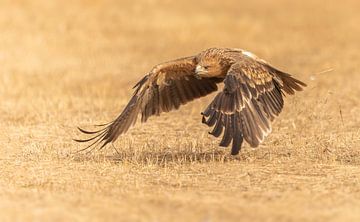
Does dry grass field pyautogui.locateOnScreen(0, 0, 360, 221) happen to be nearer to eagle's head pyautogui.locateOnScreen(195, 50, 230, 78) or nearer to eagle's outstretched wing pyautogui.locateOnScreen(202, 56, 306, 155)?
eagle's outstretched wing pyautogui.locateOnScreen(202, 56, 306, 155)

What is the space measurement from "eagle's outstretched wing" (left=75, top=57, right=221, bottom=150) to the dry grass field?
0.60 m

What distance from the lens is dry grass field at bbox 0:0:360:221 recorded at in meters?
7.75

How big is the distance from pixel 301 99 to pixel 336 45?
22.1ft

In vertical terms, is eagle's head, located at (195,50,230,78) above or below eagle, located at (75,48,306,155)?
above

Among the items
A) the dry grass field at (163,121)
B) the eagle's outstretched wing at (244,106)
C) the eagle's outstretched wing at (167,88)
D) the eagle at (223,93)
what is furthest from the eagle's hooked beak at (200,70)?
the dry grass field at (163,121)

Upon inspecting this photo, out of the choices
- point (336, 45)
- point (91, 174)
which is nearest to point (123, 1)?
point (336, 45)

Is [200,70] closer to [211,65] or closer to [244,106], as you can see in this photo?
[211,65]

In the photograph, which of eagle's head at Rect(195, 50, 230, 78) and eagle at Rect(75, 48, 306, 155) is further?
eagle's head at Rect(195, 50, 230, 78)

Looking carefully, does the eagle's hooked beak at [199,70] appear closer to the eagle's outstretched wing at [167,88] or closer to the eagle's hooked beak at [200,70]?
the eagle's hooked beak at [200,70]

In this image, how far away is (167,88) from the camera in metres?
10.3

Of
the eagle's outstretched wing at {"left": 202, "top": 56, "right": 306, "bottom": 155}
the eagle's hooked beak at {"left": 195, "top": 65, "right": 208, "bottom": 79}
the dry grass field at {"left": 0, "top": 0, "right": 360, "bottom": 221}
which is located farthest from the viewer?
the eagle's hooked beak at {"left": 195, "top": 65, "right": 208, "bottom": 79}

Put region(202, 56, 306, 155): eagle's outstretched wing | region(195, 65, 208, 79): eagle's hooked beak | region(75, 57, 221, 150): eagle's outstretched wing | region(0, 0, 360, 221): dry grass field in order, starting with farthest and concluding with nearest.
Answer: region(75, 57, 221, 150): eagle's outstretched wing, region(195, 65, 208, 79): eagle's hooked beak, region(202, 56, 306, 155): eagle's outstretched wing, region(0, 0, 360, 221): dry grass field

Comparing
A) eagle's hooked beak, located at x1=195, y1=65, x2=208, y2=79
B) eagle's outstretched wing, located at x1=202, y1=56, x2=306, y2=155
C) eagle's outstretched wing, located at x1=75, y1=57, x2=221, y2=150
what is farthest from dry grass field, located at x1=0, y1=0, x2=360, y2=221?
eagle's hooked beak, located at x1=195, y1=65, x2=208, y2=79

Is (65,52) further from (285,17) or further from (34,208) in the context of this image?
(34,208)
